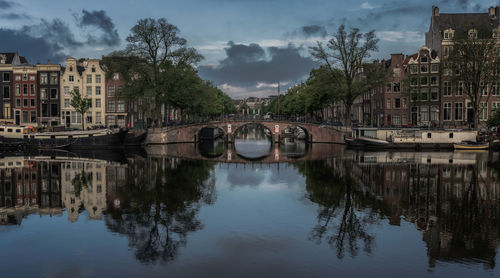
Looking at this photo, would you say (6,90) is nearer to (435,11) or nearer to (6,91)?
(6,91)

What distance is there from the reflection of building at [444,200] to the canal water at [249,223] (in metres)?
0.08

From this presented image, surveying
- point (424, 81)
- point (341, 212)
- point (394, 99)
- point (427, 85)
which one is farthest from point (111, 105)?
point (341, 212)

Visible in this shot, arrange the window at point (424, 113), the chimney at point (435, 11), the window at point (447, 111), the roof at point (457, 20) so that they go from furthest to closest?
1. the chimney at point (435, 11)
2. the window at point (424, 113)
3. the roof at point (457, 20)
4. the window at point (447, 111)

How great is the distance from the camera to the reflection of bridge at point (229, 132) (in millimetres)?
68625

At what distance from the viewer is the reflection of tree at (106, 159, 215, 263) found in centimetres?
1708

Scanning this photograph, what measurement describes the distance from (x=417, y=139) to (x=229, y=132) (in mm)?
31050

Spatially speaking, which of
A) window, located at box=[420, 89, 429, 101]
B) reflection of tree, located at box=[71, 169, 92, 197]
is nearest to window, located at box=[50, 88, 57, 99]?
reflection of tree, located at box=[71, 169, 92, 197]

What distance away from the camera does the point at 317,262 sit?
15125 millimetres

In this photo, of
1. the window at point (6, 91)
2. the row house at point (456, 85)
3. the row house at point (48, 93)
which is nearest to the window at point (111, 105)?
the row house at point (48, 93)

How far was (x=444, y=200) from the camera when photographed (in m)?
25.1

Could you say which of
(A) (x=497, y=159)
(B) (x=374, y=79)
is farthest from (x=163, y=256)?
(B) (x=374, y=79)

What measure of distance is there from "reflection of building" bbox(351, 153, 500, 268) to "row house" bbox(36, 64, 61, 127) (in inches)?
2218

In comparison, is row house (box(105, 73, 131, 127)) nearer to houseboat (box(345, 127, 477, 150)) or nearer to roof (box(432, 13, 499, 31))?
houseboat (box(345, 127, 477, 150))

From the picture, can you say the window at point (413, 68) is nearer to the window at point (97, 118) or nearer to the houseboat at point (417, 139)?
the houseboat at point (417, 139)
